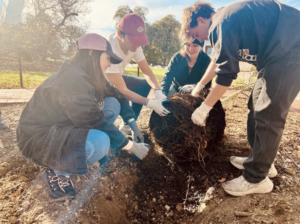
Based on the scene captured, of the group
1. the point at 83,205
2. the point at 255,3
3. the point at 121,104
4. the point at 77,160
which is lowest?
the point at 83,205

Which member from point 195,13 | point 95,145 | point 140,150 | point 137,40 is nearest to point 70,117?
point 95,145

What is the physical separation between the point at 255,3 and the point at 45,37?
11.6 metres

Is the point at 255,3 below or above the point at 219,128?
above

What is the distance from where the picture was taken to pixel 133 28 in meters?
1.98

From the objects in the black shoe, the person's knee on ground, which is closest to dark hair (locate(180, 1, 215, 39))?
the person's knee on ground

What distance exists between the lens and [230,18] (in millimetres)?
1191

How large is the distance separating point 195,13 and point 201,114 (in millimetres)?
818

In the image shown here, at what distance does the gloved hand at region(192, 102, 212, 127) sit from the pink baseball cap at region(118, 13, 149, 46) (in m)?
1.01

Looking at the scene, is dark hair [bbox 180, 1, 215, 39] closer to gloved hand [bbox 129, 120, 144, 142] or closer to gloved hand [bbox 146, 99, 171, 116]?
gloved hand [bbox 146, 99, 171, 116]

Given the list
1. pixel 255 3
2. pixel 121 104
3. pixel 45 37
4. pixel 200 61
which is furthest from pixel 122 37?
pixel 45 37

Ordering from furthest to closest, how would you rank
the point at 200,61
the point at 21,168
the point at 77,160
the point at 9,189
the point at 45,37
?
the point at 45,37
the point at 200,61
the point at 21,168
the point at 9,189
the point at 77,160

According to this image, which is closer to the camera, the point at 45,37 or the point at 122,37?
the point at 122,37

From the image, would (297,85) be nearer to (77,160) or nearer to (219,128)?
(219,128)

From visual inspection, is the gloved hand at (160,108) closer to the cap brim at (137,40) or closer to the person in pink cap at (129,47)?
the person in pink cap at (129,47)
